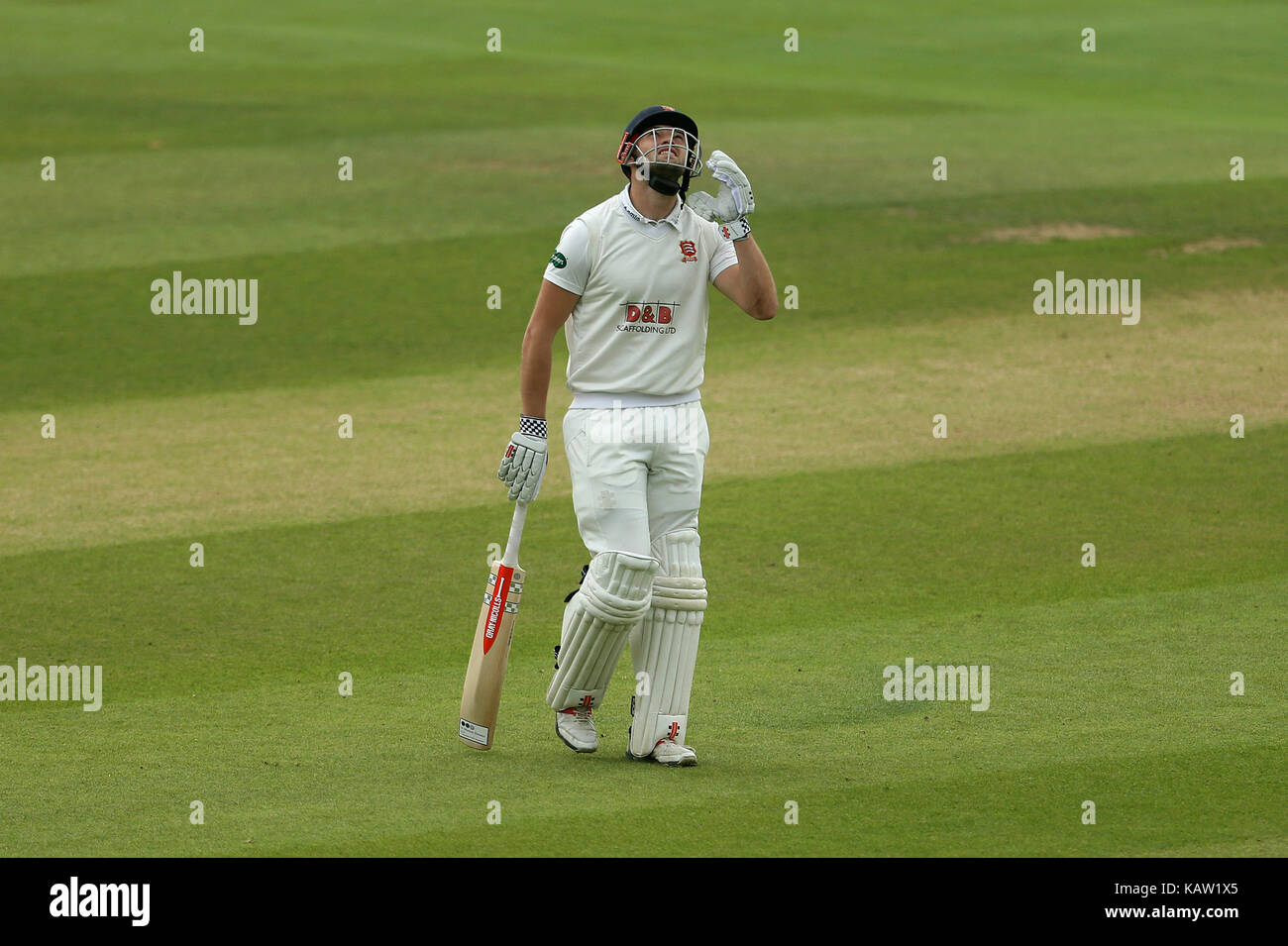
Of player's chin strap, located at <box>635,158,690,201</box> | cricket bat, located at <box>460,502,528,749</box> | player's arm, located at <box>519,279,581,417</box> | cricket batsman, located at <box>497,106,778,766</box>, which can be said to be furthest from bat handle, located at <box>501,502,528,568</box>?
player's chin strap, located at <box>635,158,690,201</box>

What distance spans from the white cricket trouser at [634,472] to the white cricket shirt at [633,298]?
9 cm

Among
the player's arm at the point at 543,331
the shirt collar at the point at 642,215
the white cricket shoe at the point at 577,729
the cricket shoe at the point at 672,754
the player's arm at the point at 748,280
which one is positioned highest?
the shirt collar at the point at 642,215

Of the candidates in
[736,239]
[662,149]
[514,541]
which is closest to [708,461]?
[514,541]

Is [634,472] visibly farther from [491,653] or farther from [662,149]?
[662,149]

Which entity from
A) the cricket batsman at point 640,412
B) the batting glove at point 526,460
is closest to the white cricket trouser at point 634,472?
the cricket batsman at point 640,412

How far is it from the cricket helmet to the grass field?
83.9 inches

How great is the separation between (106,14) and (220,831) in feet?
79.5

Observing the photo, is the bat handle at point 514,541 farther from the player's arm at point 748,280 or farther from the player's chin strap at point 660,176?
the player's chin strap at point 660,176

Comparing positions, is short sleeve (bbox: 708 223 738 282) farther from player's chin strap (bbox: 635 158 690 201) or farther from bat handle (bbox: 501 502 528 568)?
bat handle (bbox: 501 502 528 568)

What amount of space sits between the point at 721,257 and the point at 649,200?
0.37 m

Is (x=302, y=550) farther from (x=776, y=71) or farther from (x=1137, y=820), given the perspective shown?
(x=776, y=71)

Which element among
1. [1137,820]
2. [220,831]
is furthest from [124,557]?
[1137,820]

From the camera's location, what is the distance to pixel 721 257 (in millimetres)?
6695

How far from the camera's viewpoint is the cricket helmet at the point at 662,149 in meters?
6.46
